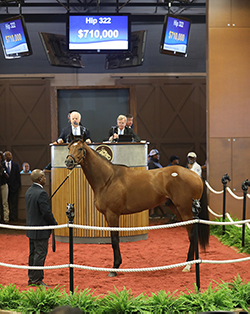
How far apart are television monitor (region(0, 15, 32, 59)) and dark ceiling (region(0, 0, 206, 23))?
139 inches

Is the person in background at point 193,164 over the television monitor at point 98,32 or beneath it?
beneath

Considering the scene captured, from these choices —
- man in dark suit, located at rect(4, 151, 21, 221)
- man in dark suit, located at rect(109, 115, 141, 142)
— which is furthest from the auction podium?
man in dark suit, located at rect(4, 151, 21, 221)

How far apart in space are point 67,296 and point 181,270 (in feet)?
6.67

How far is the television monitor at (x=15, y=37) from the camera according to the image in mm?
9320

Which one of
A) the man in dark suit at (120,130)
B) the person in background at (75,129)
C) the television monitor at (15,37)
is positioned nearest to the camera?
the person in background at (75,129)

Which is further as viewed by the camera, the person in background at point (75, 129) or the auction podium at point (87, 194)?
the auction podium at point (87, 194)

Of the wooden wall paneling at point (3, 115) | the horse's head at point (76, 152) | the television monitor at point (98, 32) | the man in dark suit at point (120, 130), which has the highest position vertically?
the television monitor at point (98, 32)

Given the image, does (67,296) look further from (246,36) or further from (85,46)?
(246,36)

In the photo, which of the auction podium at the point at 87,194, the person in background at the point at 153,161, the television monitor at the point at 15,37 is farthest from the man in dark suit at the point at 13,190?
the person in background at the point at 153,161

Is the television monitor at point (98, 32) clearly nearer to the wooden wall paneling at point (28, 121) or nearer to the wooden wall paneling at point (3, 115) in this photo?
the wooden wall paneling at point (28, 121)

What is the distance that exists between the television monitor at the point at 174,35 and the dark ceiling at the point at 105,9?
3420mm

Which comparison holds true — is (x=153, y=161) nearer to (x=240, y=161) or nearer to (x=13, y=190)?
(x=240, y=161)

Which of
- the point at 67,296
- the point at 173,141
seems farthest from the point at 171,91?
the point at 67,296

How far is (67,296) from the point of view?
A: 397 centimetres
